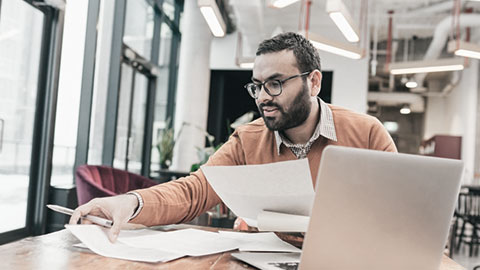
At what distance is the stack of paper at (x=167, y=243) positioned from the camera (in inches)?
39.4

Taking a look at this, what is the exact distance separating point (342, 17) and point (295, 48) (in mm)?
2891

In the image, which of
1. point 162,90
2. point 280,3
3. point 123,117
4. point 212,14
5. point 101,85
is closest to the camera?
point 280,3

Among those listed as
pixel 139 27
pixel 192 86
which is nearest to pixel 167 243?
pixel 139 27

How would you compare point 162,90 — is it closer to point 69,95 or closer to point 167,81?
point 167,81

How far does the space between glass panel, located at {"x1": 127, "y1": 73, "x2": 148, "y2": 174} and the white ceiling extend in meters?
1.76

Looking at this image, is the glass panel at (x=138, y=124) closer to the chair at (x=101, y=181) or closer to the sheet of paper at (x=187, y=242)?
the chair at (x=101, y=181)

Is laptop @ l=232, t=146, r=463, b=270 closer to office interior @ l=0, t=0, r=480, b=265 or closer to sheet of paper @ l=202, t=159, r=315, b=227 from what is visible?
sheet of paper @ l=202, t=159, r=315, b=227

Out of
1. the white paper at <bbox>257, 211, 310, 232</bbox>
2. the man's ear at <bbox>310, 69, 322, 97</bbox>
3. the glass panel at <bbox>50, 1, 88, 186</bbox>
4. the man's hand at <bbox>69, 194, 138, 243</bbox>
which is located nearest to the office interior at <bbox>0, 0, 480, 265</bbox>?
the glass panel at <bbox>50, 1, 88, 186</bbox>

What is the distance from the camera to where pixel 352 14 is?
7.54 m

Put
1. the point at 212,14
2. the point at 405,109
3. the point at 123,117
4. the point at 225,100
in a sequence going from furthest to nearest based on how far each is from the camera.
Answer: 1. the point at 405,109
2. the point at 225,100
3. the point at 123,117
4. the point at 212,14

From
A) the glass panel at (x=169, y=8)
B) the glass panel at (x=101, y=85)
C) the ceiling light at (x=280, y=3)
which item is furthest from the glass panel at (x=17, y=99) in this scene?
the glass panel at (x=169, y=8)

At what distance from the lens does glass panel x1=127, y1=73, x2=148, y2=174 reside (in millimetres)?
6509

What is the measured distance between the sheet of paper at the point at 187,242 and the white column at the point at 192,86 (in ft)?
19.8

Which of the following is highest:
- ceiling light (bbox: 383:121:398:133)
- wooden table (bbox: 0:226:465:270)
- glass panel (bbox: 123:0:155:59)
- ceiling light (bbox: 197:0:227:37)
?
glass panel (bbox: 123:0:155:59)
